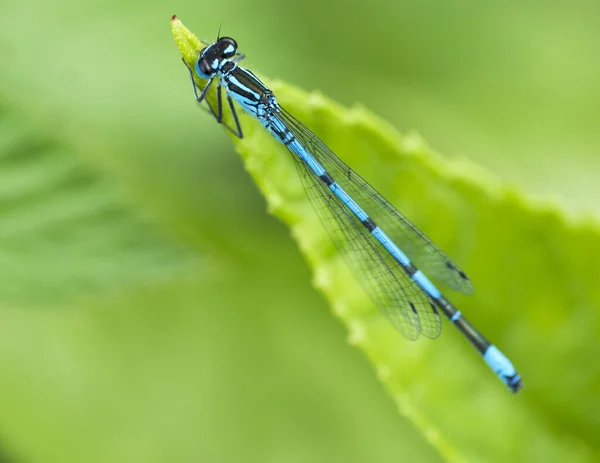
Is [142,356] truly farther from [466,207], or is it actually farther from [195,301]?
[466,207]

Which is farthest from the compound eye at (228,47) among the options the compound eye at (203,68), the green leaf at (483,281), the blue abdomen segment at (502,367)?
the blue abdomen segment at (502,367)

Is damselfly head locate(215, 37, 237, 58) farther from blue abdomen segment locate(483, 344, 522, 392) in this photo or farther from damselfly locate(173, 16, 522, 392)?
blue abdomen segment locate(483, 344, 522, 392)

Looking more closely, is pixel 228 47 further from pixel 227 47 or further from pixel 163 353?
pixel 163 353

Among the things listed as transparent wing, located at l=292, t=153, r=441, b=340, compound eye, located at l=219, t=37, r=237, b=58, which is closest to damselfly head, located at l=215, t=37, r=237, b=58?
compound eye, located at l=219, t=37, r=237, b=58

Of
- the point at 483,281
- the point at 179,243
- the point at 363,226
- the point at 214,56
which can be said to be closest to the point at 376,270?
the point at 363,226

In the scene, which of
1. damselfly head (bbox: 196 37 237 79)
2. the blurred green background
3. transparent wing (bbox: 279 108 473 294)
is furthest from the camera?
the blurred green background

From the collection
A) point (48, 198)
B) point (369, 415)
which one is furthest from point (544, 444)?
point (48, 198)
